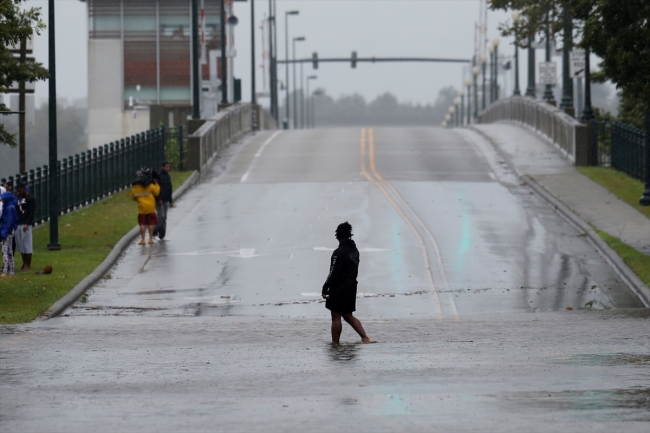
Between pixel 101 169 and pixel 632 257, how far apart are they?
17332mm

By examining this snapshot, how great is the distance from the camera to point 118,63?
93938 millimetres

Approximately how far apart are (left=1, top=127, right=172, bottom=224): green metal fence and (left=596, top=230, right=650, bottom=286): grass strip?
42.6 ft

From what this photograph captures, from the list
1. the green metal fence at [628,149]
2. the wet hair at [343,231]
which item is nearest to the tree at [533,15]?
the green metal fence at [628,149]

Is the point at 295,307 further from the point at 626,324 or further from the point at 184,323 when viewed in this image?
the point at 626,324

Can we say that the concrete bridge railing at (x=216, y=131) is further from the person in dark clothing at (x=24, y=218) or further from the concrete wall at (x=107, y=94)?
the concrete wall at (x=107, y=94)

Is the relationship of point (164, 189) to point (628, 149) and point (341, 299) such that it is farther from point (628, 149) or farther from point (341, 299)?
point (628, 149)

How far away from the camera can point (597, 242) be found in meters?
27.3

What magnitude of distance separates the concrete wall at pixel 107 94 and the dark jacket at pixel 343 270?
79.3m

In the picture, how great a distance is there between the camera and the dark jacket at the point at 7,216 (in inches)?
895

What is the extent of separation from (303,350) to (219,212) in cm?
1809

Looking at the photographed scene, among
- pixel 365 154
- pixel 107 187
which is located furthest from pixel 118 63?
pixel 107 187

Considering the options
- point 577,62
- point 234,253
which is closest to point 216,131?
point 577,62

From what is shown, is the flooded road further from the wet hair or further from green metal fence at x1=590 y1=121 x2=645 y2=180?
green metal fence at x1=590 y1=121 x2=645 y2=180

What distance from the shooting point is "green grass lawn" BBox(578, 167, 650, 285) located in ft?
78.1
